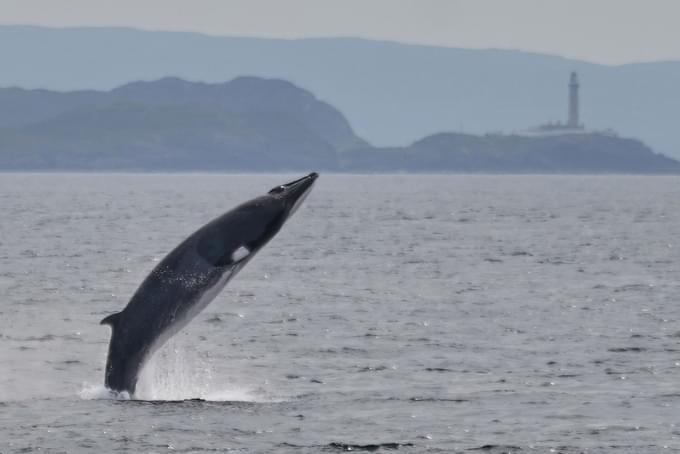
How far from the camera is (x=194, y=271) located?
19766mm

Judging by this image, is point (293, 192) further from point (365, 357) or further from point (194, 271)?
point (365, 357)

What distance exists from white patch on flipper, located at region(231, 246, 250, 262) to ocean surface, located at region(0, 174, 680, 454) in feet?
9.17

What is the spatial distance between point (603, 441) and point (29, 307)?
72.8 ft

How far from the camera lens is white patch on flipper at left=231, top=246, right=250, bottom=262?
64.2 feet

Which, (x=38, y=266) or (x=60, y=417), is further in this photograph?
(x=38, y=266)

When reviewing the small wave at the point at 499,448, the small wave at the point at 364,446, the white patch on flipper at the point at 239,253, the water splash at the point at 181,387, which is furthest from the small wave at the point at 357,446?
the water splash at the point at 181,387

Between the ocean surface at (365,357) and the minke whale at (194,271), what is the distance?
65.6 inches

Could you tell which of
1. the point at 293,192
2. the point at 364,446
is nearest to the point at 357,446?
the point at 364,446

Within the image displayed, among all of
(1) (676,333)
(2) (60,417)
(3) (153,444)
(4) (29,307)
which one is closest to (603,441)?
(3) (153,444)

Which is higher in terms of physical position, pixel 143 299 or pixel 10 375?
pixel 143 299

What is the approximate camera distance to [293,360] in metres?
30.1

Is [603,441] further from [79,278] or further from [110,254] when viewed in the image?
[110,254]

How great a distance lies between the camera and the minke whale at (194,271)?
64.4ft

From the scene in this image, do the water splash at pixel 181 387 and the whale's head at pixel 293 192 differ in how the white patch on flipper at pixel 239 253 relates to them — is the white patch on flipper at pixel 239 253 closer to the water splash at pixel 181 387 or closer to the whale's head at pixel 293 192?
the whale's head at pixel 293 192
